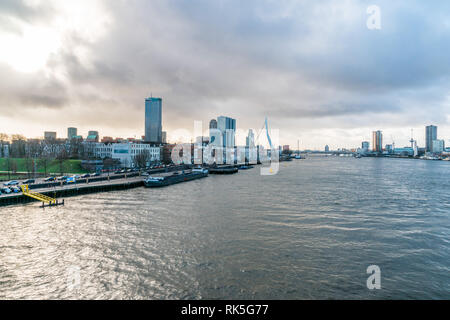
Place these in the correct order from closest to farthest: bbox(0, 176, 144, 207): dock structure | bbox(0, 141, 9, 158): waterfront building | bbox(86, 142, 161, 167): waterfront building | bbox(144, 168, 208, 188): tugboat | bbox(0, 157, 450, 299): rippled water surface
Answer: bbox(0, 157, 450, 299): rippled water surface, bbox(0, 176, 144, 207): dock structure, bbox(144, 168, 208, 188): tugboat, bbox(86, 142, 161, 167): waterfront building, bbox(0, 141, 9, 158): waterfront building

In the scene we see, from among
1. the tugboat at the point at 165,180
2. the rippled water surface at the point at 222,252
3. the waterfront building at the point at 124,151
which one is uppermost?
the waterfront building at the point at 124,151

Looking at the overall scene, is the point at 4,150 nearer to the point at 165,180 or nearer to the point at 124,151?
the point at 124,151

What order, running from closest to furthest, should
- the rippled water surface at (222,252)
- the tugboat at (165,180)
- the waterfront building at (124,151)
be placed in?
the rippled water surface at (222,252), the tugboat at (165,180), the waterfront building at (124,151)

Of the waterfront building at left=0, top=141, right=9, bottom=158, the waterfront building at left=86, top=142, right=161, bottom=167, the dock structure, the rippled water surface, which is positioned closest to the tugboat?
the dock structure

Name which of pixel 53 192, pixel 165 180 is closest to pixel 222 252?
pixel 53 192

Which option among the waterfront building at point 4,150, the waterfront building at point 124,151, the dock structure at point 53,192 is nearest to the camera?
the dock structure at point 53,192

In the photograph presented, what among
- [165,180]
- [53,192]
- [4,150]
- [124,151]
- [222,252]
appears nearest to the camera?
[222,252]

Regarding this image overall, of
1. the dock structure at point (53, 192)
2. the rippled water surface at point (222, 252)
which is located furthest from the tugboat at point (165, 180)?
the rippled water surface at point (222, 252)

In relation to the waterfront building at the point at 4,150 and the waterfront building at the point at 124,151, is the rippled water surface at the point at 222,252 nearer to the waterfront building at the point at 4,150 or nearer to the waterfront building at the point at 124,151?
the waterfront building at the point at 124,151

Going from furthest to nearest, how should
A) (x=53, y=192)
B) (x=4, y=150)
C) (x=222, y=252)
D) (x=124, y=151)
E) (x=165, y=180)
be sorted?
(x=4, y=150)
(x=124, y=151)
(x=165, y=180)
(x=53, y=192)
(x=222, y=252)

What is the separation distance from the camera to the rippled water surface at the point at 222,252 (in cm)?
1196

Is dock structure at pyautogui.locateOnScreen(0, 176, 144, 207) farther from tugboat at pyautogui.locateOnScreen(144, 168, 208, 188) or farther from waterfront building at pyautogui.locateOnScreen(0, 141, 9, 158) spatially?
waterfront building at pyautogui.locateOnScreen(0, 141, 9, 158)

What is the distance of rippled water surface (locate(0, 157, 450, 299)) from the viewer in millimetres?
11961

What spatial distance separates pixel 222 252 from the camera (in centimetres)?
1606
